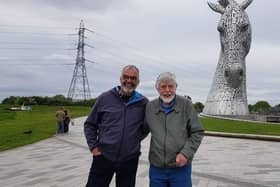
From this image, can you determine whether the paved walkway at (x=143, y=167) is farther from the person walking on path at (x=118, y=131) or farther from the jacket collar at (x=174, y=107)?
the jacket collar at (x=174, y=107)

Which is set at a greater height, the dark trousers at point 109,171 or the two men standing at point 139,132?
the two men standing at point 139,132

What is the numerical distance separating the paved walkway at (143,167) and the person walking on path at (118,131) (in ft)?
11.0

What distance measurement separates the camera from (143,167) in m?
9.58

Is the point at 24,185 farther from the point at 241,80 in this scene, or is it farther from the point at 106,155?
the point at 241,80

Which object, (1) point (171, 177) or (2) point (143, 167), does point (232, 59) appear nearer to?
(2) point (143, 167)

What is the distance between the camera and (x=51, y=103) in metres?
62.0

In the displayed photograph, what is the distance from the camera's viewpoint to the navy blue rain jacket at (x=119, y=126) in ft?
13.3

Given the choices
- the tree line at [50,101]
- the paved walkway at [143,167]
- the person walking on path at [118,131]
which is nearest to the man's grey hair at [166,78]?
the person walking on path at [118,131]

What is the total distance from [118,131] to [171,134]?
0.55 meters

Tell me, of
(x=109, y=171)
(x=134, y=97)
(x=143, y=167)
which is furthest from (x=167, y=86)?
(x=143, y=167)

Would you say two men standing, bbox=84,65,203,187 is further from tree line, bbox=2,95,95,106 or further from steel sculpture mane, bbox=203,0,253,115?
tree line, bbox=2,95,95,106

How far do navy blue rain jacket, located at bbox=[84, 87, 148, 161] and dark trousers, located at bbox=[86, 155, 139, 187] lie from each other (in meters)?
0.07

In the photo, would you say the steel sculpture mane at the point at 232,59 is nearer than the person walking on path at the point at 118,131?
No

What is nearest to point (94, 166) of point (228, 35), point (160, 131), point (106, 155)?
point (106, 155)
